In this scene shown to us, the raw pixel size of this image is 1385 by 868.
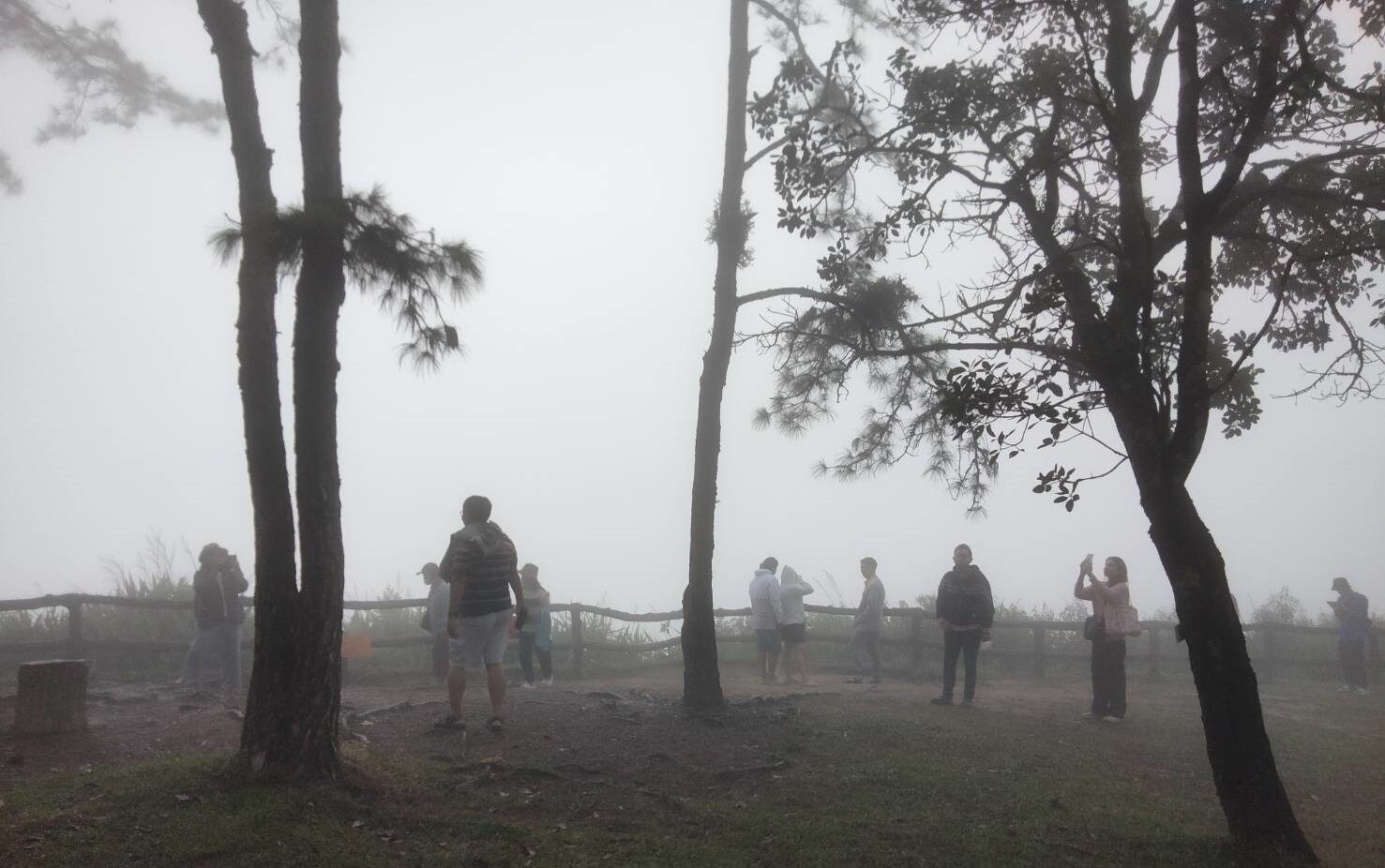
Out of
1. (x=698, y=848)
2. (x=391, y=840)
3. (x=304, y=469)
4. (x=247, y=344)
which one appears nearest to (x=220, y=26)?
(x=247, y=344)

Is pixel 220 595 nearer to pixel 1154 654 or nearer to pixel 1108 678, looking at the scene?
pixel 1108 678

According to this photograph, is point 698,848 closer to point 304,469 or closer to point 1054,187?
point 304,469

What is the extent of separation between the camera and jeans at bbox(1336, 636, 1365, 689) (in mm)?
13867

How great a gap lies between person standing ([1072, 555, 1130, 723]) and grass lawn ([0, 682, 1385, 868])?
1.78m

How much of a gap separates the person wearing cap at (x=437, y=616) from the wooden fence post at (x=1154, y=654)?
437 inches

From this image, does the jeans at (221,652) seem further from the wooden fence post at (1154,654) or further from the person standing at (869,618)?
the wooden fence post at (1154,654)

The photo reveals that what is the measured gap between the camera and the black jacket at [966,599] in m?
10.7

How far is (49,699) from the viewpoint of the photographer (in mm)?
6863

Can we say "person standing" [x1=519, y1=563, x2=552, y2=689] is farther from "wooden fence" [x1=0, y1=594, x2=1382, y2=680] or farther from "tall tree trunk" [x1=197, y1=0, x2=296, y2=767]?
"tall tree trunk" [x1=197, y1=0, x2=296, y2=767]

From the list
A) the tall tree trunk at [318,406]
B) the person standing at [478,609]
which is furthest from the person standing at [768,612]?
the tall tree trunk at [318,406]

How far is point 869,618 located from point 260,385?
34.0 feet

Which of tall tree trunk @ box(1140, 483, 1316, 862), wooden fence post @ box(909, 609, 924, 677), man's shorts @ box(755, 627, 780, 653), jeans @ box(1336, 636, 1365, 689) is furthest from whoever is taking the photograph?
wooden fence post @ box(909, 609, 924, 677)

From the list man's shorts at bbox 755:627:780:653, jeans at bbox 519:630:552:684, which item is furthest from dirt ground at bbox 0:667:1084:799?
man's shorts at bbox 755:627:780:653

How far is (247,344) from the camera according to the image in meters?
5.71
